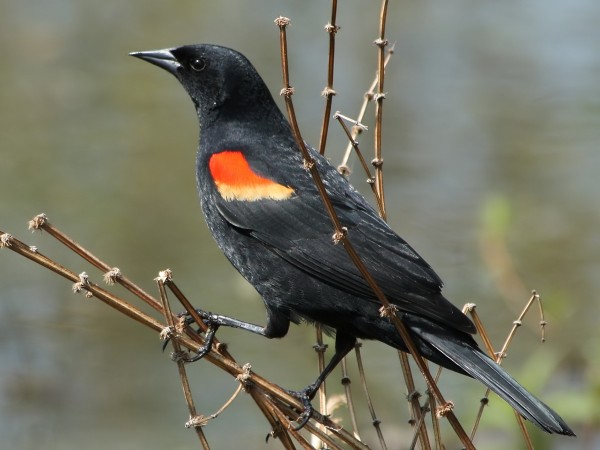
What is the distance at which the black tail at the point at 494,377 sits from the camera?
8.25 ft

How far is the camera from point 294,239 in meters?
3.03

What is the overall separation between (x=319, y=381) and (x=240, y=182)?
589mm

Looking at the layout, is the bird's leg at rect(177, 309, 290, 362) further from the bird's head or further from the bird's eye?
the bird's eye

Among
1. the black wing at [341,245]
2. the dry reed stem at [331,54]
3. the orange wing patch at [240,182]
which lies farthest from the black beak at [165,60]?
the dry reed stem at [331,54]

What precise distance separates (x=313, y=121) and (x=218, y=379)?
1833 millimetres

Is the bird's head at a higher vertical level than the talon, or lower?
higher

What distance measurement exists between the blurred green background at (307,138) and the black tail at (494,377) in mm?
1143

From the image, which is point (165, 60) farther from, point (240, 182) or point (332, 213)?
point (332, 213)

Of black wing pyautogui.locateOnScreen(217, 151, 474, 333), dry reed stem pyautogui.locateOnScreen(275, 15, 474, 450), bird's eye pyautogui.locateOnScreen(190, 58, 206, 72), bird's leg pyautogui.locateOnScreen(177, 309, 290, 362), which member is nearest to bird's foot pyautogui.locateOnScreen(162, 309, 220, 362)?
bird's leg pyautogui.locateOnScreen(177, 309, 290, 362)

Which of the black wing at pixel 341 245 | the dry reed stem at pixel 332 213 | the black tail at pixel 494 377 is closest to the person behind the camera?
the dry reed stem at pixel 332 213

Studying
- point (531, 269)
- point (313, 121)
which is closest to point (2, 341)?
point (313, 121)

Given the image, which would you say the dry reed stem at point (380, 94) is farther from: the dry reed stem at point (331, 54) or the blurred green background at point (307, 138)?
the blurred green background at point (307, 138)

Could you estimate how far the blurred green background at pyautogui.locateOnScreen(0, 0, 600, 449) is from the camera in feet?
16.2

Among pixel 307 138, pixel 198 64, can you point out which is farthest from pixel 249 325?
pixel 307 138
